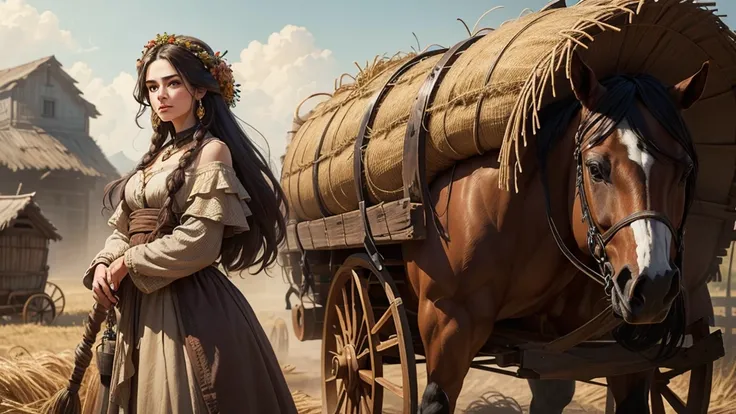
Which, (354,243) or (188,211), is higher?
(188,211)

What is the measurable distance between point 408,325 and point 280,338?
616 centimetres

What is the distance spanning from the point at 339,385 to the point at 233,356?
2.21 metres

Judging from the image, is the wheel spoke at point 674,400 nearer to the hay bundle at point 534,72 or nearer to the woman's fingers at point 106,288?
the hay bundle at point 534,72

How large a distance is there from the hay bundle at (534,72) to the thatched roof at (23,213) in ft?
30.8

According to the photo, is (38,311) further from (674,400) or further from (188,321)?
(188,321)

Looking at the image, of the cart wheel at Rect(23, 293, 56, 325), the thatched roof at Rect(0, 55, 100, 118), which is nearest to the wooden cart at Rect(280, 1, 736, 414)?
the cart wheel at Rect(23, 293, 56, 325)

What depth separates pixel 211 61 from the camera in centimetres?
232

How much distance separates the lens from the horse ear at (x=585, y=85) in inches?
95.0

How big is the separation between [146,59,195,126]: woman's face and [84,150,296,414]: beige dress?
19 cm

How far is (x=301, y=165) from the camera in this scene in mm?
4785

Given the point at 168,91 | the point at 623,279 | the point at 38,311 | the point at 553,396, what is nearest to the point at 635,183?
the point at 623,279

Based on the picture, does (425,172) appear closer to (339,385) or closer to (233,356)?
(233,356)

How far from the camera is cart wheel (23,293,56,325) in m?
11.1

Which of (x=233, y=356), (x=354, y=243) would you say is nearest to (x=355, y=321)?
(x=354, y=243)
